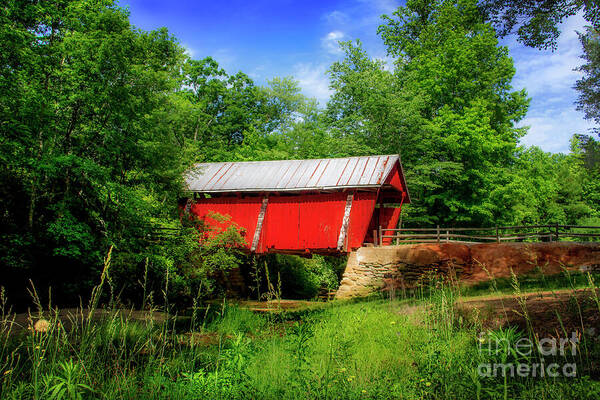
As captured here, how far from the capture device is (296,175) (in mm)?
17625

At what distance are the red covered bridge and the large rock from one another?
3.93 ft

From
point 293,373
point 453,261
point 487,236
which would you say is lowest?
point 293,373

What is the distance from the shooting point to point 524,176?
24.9 m

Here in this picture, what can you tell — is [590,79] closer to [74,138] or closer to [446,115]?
[446,115]

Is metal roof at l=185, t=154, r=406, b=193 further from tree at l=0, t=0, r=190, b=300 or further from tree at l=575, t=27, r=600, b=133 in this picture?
tree at l=575, t=27, r=600, b=133

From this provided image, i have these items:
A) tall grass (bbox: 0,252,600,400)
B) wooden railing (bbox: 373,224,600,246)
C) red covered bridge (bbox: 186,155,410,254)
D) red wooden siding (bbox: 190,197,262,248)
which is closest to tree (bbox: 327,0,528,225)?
wooden railing (bbox: 373,224,600,246)

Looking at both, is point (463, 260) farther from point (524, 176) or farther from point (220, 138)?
point (220, 138)

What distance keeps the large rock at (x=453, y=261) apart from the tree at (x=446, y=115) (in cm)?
738

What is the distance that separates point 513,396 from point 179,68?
34864mm

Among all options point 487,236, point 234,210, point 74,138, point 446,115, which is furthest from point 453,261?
point 74,138

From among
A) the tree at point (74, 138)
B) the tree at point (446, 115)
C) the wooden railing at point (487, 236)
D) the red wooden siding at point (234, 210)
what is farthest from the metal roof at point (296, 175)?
the tree at point (446, 115)

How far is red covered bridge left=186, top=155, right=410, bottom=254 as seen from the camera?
1645 centimetres

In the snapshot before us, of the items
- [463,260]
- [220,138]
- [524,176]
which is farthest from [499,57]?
[220,138]

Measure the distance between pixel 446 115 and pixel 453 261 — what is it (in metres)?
11.8
